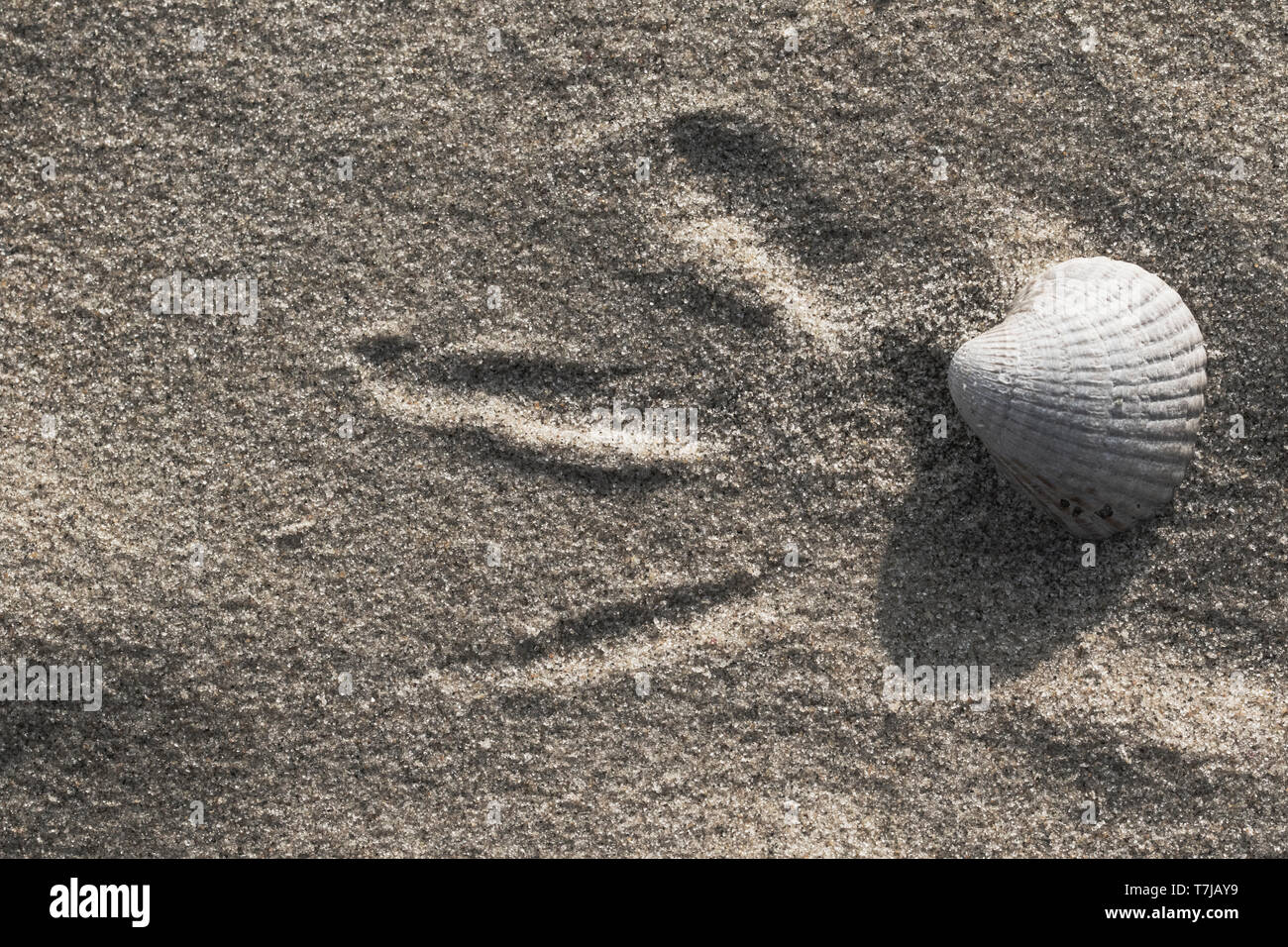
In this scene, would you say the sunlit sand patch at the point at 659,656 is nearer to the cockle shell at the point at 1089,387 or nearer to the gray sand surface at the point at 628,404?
the gray sand surface at the point at 628,404

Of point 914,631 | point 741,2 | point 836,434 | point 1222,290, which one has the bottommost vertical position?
point 914,631

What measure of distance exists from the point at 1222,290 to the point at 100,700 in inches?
113

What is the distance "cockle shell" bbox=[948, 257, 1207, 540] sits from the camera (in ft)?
8.45

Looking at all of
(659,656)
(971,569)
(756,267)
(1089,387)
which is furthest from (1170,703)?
(756,267)

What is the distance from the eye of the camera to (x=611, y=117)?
8.83 feet

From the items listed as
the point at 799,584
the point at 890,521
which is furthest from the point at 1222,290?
the point at 799,584

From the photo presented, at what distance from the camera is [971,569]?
2715mm

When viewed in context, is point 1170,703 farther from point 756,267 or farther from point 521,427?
point 521,427

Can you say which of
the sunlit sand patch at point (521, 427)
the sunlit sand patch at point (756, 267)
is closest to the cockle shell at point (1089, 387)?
the sunlit sand patch at point (756, 267)

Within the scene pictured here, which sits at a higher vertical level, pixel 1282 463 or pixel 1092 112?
pixel 1092 112

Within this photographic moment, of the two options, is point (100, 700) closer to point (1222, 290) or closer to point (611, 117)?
point (611, 117)

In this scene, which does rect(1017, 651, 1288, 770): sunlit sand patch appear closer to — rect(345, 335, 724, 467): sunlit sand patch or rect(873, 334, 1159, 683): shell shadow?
rect(873, 334, 1159, 683): shell shadow

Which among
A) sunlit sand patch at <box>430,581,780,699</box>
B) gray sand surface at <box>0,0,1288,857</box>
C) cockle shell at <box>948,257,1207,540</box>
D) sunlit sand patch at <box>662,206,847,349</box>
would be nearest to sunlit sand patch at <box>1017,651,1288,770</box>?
gray sand surface at <box>0,0,1288,857</box>

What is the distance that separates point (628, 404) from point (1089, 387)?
1.07 m
